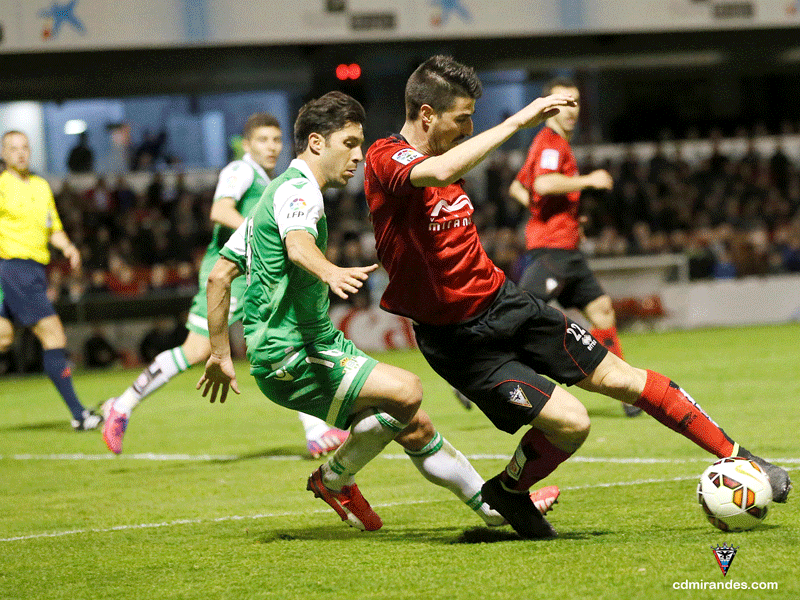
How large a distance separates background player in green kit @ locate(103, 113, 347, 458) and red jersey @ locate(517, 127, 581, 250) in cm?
193

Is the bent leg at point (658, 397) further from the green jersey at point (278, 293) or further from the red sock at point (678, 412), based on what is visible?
the green jersey at point (278, 293)

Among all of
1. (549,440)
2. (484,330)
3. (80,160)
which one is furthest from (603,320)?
(80,160)

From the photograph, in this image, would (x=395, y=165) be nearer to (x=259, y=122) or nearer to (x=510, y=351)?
(x=510, y=351)

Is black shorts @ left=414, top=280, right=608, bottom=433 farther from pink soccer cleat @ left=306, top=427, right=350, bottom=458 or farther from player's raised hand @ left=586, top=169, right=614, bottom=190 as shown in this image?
player's raised hand @ left=586, top=169, right=614, bottom=190

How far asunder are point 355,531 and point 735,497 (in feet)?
5.46

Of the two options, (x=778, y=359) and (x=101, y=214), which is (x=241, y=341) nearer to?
(x=101, y=214)

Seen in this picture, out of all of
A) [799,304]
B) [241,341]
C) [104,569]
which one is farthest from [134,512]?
[799,304]

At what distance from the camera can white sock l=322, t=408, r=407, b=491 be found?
4539 mm

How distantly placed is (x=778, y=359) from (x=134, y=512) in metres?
7.94

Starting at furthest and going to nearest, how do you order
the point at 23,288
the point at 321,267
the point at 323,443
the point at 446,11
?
the point at 446,11
the point at 23,288
the point at 323,443
the point at 321,267

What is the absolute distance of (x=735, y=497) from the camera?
13.3 ft

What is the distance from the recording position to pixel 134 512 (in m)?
5.50

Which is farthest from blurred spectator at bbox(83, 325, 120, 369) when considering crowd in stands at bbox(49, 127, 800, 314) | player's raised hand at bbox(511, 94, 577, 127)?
player's raised hand at bbox(511, 94, 577, 127)

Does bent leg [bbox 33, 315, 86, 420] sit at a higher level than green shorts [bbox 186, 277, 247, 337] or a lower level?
lower
